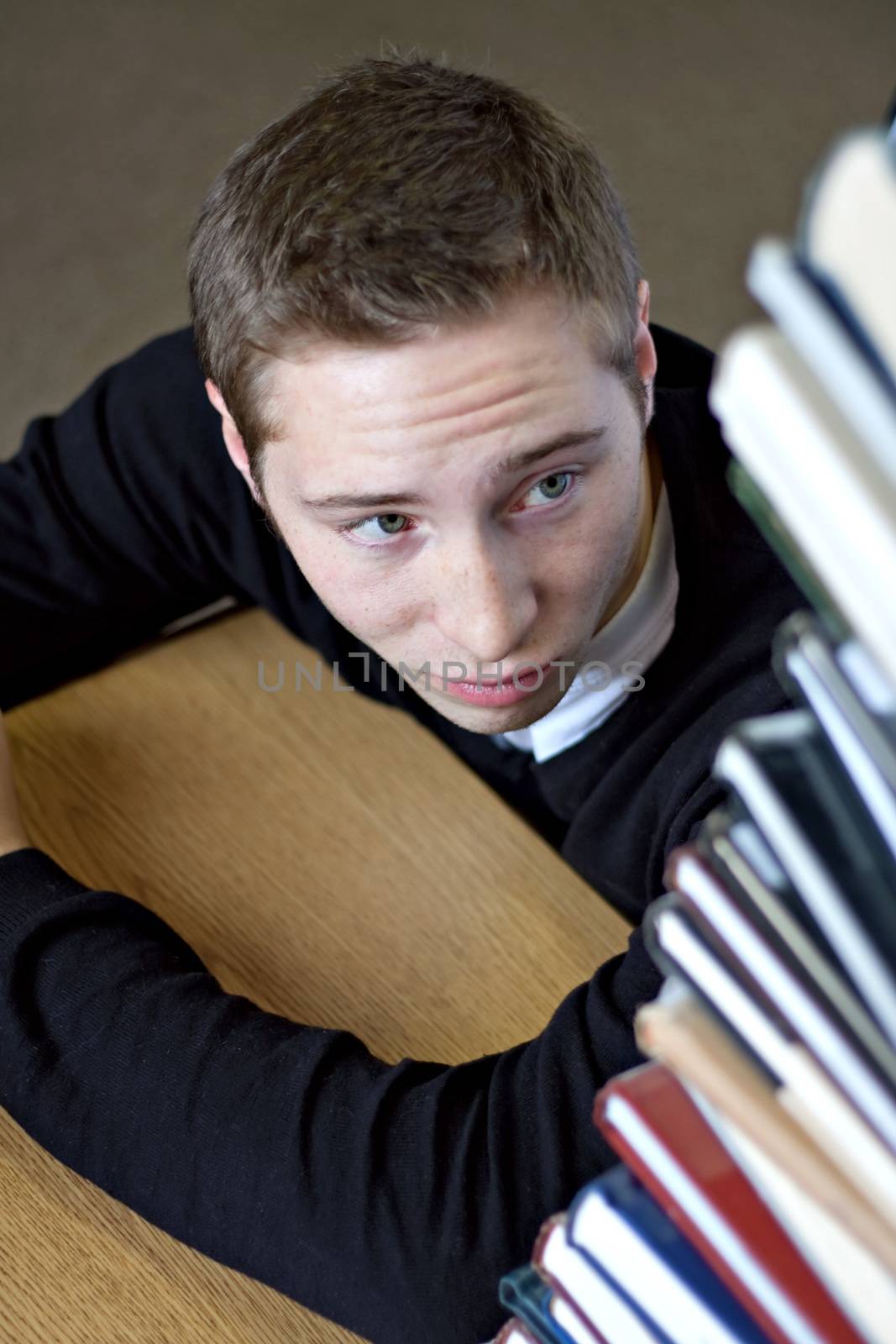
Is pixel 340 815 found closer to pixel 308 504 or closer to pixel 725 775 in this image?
pixel 308 504

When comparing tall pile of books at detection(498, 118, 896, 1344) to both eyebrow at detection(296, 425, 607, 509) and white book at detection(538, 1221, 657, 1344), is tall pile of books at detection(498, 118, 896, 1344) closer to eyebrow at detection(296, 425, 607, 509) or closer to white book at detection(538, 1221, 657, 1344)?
white book at detection(538, 1221, 657, 1344)

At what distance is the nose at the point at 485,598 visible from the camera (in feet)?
2.66

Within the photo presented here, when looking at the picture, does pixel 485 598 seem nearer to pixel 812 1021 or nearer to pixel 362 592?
pixel 362 592

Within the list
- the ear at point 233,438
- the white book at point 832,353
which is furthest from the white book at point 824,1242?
the ear at point 233,438

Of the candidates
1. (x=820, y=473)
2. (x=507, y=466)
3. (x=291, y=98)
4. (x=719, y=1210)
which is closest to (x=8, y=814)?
(x=507, y=466)

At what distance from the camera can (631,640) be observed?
96 cm

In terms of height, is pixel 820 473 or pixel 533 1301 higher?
pixel 820 473

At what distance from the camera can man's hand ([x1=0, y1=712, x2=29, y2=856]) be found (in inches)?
36.4

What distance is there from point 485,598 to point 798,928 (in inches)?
17.0

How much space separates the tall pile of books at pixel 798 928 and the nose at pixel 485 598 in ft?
1.18

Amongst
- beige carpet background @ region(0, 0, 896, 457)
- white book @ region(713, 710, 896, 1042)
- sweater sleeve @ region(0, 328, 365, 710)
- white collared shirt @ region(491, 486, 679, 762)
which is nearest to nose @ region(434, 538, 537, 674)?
white collared shirt @ region(491, 486, 679, 762)

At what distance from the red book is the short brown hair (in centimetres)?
46

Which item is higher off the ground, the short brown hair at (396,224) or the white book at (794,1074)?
the short brown hair at (396,224)

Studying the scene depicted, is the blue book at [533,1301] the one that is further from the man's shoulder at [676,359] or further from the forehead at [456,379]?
the man's shoulder at [676,359]
